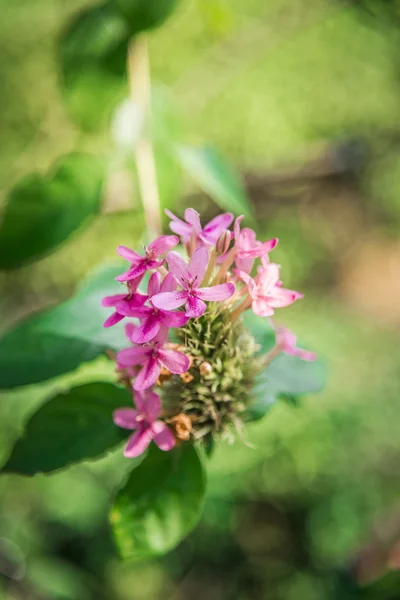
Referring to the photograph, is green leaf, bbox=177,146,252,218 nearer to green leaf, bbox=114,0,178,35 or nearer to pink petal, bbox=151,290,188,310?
green leaf, bbox=114,0,178,35

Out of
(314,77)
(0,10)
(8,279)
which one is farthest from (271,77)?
(8,279)

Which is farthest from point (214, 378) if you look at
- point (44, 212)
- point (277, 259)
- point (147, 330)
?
point (277, 259)

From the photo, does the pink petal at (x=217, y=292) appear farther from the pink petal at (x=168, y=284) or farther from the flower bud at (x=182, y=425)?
the flower bud at (x=182, y=425)

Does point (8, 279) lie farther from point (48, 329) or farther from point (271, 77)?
point (48, 329)

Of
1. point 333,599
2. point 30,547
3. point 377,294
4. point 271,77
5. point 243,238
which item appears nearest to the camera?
point 243,238

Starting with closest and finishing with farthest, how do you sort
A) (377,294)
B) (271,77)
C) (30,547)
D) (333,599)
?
(333,599) → (30,547) → (271,77) → (377,294)

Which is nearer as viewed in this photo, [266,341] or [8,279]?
Result: [266,341]
